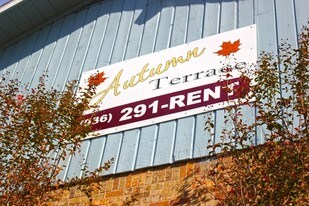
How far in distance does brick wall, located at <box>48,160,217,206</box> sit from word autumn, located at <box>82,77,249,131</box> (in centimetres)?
104

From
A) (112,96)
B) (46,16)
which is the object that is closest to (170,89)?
(112,96)

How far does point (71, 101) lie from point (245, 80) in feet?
9.34

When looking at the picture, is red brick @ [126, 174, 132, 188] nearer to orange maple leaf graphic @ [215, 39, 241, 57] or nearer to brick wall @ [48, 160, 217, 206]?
brick wall @ [48, 160, 217, 206]

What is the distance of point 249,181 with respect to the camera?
18.3 feet

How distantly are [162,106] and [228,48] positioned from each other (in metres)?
1.50

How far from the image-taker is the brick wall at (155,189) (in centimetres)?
804

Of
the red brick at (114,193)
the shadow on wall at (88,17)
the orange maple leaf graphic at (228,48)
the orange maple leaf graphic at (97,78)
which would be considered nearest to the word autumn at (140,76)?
the orange maple leaf graphic at (97,78)

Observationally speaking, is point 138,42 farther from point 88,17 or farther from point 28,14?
point 28,14

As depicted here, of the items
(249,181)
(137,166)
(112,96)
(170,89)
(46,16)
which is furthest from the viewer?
(46,16)

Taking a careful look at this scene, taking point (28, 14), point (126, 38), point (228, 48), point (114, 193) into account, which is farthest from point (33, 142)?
point (28, 14)

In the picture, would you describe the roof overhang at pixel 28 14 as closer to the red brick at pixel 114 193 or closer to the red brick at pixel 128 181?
the red brick at pixel 128 181

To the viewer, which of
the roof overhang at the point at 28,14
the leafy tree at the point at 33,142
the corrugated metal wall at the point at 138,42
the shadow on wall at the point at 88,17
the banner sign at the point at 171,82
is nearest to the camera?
the leafy tree at the point at 33,142

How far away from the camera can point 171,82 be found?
32.6ft

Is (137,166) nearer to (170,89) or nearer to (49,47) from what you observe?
(170,89)
